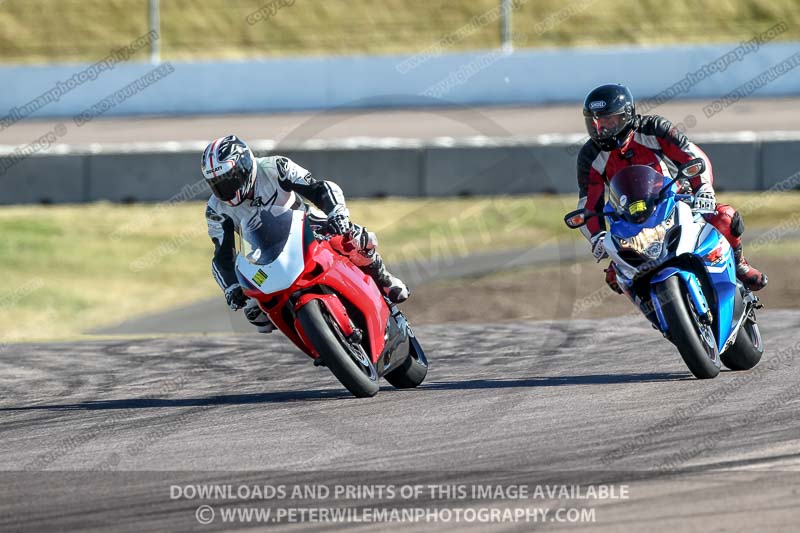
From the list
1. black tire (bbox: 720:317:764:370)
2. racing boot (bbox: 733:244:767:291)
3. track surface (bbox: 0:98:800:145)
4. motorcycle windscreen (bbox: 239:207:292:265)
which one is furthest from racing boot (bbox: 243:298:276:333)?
track surface (bbox: 0:98:800:145)

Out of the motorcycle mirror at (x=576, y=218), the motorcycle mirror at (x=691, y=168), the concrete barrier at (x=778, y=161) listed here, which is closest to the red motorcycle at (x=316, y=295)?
the motorcycle mirror at (x=576, y=218)

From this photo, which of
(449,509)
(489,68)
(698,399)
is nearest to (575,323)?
(698,399)

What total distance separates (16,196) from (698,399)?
13301mm

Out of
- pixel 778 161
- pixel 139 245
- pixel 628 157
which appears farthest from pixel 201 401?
pixel 778 161

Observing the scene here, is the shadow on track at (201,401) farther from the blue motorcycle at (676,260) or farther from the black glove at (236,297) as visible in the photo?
the blue motorcycle at (676,260)

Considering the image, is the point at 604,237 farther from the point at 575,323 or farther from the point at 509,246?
the point at 509,246

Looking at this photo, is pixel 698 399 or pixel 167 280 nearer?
pixel 698 399

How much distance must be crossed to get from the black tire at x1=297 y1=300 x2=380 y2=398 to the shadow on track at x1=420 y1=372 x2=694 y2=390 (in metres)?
0.85

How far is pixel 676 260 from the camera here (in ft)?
24.8

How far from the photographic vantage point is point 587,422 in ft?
22.0

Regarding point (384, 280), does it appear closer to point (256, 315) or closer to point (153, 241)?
point (256, 315)

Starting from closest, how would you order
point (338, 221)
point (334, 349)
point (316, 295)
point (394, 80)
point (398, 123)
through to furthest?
1. point (334, 349)
2. point (316, 295)
3. point (338, 221)
4. point (398, 123)
5. point (394, 80)

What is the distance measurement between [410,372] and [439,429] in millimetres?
1451

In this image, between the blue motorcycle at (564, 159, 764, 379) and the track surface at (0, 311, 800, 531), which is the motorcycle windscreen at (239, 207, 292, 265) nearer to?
the track surface at (0, 311, 800, 531)
